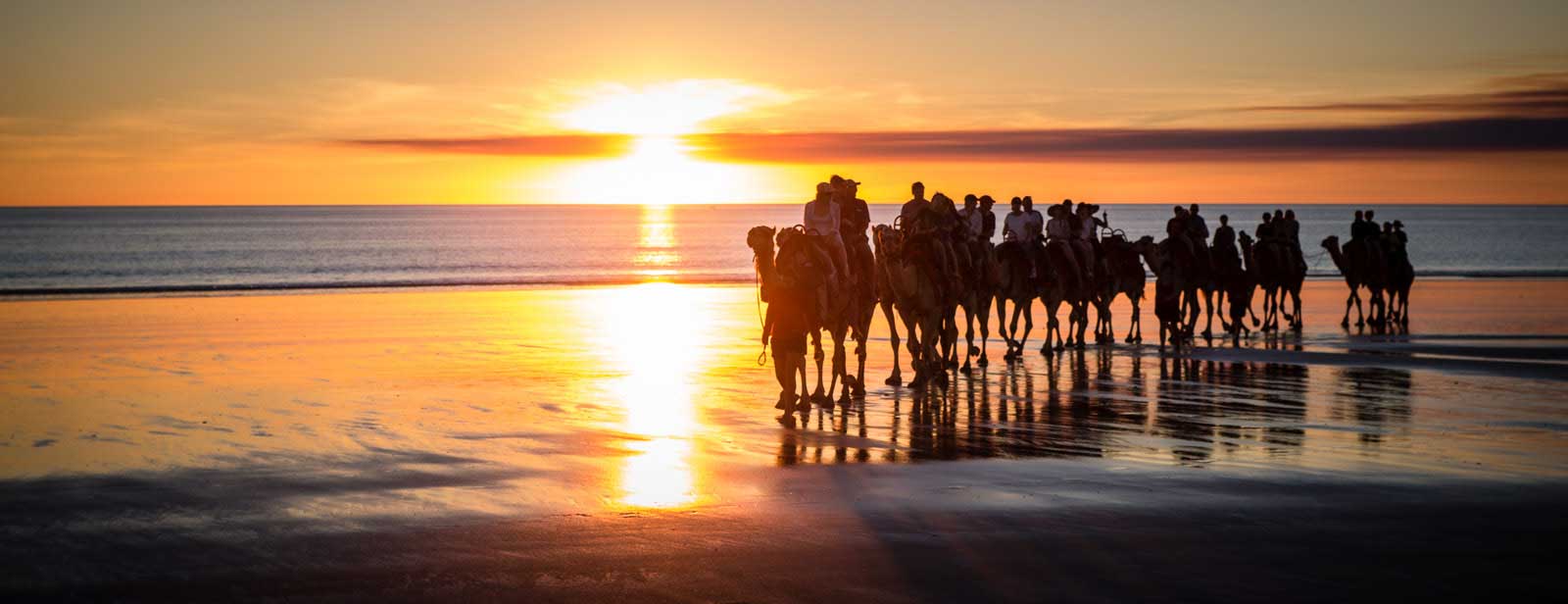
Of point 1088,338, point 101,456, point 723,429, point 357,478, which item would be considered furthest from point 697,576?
point 1088,338

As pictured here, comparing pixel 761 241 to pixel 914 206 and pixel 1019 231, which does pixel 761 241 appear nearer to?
pixel 914 206

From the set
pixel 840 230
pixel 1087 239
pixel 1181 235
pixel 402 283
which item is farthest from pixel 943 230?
pixel 402 283

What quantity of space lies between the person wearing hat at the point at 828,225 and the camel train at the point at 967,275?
0.04ft

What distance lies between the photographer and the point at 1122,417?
566 inches

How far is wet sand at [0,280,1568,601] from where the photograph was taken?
7879mm

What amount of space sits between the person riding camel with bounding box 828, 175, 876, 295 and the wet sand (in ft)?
5.16

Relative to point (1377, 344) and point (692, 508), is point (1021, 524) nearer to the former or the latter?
point (692, 508)

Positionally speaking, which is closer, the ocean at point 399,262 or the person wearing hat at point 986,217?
the person wearing hat at point 986,217

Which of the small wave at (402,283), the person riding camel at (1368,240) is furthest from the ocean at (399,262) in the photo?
the person riding camel at (1368,240)

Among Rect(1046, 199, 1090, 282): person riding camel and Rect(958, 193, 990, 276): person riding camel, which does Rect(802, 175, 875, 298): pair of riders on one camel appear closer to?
Rect(958, 193, 990, 276): person riding camel

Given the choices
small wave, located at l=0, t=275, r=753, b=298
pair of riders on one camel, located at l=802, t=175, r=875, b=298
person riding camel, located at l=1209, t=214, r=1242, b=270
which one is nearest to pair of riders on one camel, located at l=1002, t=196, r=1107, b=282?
person riding camel, located at l=1209, t=214, r=1242, b=270

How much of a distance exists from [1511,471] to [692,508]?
247 inches

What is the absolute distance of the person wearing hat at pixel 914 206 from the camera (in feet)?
56.3

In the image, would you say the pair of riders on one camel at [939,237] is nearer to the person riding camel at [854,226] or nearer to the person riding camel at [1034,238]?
the person riding camel at [854,226]
